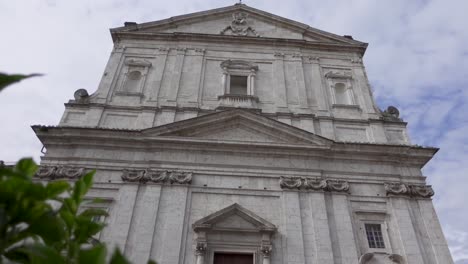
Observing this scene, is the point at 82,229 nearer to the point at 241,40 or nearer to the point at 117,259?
the point at 117,259

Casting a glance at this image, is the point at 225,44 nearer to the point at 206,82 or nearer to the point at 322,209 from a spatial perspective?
the point at 206,82

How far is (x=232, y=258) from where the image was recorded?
1138 cm

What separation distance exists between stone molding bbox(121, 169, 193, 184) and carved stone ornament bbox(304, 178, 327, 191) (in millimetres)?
4029

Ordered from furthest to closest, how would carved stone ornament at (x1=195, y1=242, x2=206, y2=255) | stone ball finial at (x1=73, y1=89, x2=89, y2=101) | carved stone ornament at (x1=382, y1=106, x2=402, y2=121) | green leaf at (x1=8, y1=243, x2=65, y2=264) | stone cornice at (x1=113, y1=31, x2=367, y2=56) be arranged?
stone cornice at (x1=113, y1=31, x2=367, y2=56) → carved stone ornament at (x1=382, y1=106, x2=402, y2=121) → stone ball finial at (x1=73, y1=89, x2=89, y2=101) → carved stone ornament at (x1=195, y1=242, x2=206, y2=255) → green leaf at (x1=8, y1=243, x2=65, y2=264)

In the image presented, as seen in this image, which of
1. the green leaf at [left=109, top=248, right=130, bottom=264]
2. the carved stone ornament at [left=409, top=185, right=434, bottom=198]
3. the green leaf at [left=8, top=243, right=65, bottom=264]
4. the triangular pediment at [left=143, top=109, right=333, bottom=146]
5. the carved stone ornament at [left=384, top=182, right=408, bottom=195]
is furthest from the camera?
the triangular pediment at [left=143, top=109, right=333, bottom=146]

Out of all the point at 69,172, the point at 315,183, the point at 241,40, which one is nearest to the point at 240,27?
the point at 241,40

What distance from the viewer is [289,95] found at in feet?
52.7

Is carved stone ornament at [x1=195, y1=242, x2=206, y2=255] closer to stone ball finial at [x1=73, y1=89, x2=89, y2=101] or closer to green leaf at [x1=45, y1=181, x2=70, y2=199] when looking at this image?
stone ball finial at [x1=73, y1=89, x2=89, y2=101]

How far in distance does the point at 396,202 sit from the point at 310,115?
4657 mm

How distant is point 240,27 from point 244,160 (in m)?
8.41

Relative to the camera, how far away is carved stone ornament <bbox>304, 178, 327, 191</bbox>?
12.6 metres

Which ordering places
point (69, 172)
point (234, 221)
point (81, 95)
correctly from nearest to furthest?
point (234, 221), point (69, 172), point (81, 95)

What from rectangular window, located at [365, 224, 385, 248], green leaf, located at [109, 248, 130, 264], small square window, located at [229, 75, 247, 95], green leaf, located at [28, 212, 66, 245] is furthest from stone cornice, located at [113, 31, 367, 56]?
green leaf, located at [109, 248, 130, 264]

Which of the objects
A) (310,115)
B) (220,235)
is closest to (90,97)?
(220,235)
